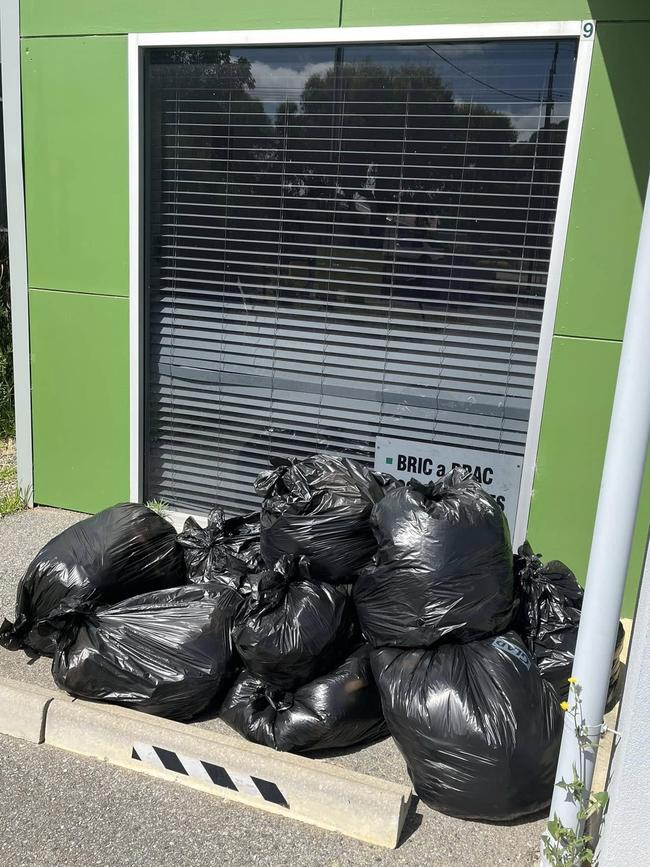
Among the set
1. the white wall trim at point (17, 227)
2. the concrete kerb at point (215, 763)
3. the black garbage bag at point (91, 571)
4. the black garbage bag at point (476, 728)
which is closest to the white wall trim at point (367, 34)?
the white wall trim at point (17, 227)

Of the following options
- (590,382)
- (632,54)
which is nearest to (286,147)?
(632,54)

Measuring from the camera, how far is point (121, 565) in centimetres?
349

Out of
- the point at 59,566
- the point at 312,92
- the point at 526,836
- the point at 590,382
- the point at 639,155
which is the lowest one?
the point at 526,836

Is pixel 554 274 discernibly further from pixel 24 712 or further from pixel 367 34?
pixel 24 712

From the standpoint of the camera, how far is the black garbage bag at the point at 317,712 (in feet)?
9.29

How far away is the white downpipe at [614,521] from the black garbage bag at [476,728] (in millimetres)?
209

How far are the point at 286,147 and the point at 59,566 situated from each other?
2.53 meters

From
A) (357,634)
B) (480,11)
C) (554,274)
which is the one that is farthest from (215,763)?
(480,11)

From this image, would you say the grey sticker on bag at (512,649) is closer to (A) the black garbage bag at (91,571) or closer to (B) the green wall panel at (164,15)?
(A) the black garbage bag at (91,571)

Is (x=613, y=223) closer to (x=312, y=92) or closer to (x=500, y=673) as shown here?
(x=312, y=92)

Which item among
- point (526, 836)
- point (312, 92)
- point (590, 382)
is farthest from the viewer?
point (312, 92)

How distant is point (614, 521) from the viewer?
204 cm

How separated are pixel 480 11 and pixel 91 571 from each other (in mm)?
3234

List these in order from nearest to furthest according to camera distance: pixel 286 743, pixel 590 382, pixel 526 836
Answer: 1. pixel 526 836
2. pixel 286 743
3. pixel 590 382
